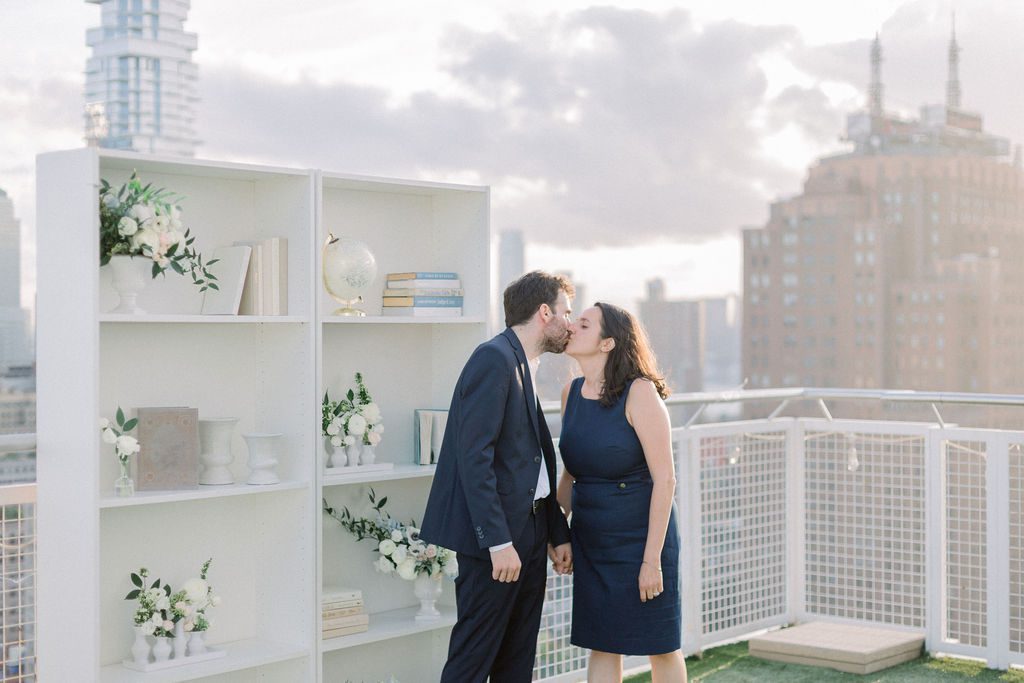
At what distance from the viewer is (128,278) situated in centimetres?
319

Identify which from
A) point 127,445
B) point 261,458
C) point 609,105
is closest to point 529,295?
point 261,458

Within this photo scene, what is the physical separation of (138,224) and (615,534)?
5.20 ft

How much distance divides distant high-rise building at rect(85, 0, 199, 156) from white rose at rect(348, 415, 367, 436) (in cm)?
2037

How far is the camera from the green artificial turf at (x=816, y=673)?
15.6 feet

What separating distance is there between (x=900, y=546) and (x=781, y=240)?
40.1 metres

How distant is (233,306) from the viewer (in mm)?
3396

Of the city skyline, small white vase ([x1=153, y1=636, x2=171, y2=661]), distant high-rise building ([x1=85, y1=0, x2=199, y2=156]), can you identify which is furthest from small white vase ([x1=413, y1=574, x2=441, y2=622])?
the city skyline

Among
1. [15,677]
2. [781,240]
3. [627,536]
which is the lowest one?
[15,677]

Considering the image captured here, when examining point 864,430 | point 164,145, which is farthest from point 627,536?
point 164,145

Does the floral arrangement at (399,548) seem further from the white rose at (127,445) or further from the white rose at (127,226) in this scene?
the white rose at (127,226)

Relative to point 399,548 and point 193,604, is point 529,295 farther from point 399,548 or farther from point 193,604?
point 193,604

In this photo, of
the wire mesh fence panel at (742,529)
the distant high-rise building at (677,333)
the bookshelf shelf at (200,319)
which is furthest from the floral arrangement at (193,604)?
the distant high-rise building at (677,333)

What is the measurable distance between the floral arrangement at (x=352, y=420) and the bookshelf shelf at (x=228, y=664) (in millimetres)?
649

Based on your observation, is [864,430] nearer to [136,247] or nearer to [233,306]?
[233,306]
